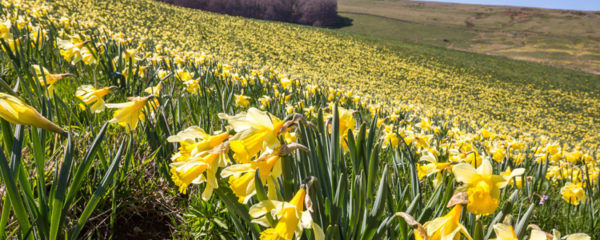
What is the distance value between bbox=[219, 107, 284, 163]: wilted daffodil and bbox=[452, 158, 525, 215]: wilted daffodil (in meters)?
0.48

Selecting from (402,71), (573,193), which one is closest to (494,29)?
(402,71)

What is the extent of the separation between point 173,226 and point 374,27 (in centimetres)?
5852

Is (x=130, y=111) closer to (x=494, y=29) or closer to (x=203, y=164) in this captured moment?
(x=203, y=164)

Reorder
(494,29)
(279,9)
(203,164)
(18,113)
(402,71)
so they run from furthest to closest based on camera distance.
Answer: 1. (494,29)
2. (279,9)
3. (402,71)
4. (203,164)
5. (18,113)

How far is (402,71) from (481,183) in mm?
21451

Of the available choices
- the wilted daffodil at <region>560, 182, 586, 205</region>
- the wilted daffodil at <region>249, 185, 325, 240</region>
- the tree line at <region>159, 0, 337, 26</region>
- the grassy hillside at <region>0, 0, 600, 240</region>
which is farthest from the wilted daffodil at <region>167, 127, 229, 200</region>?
the tree line at <region>159, 0, 337, 26</region>

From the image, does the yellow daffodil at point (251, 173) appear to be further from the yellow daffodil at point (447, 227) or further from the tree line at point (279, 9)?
the tree line at point (279, 9)

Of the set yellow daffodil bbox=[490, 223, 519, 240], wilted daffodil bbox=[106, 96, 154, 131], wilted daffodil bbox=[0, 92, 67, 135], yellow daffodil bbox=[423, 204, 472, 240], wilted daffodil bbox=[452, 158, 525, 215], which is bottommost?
yellow daffodil bbox=[423, 204, 472, 240]

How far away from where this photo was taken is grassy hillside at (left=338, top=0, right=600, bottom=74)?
1774 inches

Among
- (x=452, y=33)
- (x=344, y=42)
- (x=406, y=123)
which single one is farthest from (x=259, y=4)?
(x=406, y=123)

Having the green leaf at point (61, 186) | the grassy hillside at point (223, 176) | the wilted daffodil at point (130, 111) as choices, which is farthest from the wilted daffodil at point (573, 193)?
the green leaf at point (61, 186)

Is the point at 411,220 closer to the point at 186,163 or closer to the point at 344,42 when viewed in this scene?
the point at 186,163

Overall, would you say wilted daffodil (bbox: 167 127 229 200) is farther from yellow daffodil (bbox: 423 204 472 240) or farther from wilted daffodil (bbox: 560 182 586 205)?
wilted daffodil (bbox: 560 182 586 205)

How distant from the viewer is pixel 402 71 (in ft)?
69.6
